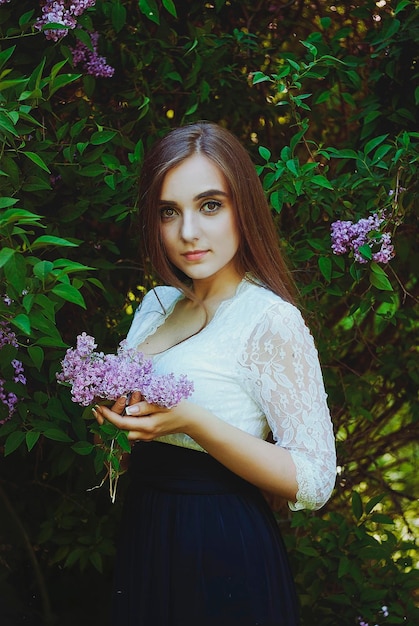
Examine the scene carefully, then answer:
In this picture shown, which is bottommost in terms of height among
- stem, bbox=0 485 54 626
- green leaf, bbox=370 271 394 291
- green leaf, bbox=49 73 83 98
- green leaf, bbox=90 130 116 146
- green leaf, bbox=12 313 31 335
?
stem, bbox=0 485 54 626

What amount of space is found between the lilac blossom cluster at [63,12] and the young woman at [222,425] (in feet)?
1.34

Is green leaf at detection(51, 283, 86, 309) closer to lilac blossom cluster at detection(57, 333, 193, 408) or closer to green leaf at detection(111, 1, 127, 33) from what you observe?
lilac blossom cluster at detection(57, 333, 193, 408)

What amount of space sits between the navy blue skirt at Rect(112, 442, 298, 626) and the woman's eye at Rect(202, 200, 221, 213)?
0.47 meters

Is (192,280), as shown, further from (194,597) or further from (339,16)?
(339,16)

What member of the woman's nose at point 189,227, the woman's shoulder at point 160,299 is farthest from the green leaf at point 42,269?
the woman's shoulder at point 160,299

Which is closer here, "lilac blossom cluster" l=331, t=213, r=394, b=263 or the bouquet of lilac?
the bouquet of lilac

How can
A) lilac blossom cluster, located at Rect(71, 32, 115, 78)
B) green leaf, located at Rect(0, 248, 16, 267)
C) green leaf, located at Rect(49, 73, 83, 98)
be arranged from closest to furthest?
green leaf, located at Rect(0, 248, 16, 267), green leaf, located at Rect(49, 73, 83, 98), lilac blossom cluster, located at Rect(71, 32, 115, 78)

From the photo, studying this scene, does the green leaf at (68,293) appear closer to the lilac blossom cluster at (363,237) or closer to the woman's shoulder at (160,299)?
the woman's shoulder at (160,299)

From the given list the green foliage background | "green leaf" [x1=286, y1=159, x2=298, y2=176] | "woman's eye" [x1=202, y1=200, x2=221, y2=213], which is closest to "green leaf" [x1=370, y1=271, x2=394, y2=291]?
the green foliage background

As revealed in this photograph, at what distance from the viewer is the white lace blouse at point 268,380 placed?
1.75 metres

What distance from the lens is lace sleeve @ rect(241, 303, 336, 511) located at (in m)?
1.74

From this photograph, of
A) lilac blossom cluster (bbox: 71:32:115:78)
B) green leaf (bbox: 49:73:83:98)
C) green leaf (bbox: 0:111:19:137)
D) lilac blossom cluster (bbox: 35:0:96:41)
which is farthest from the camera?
lilac blossom cluster (bbox: 71:32:115:78)

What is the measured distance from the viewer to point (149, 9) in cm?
226

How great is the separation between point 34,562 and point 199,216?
4.42 ft
